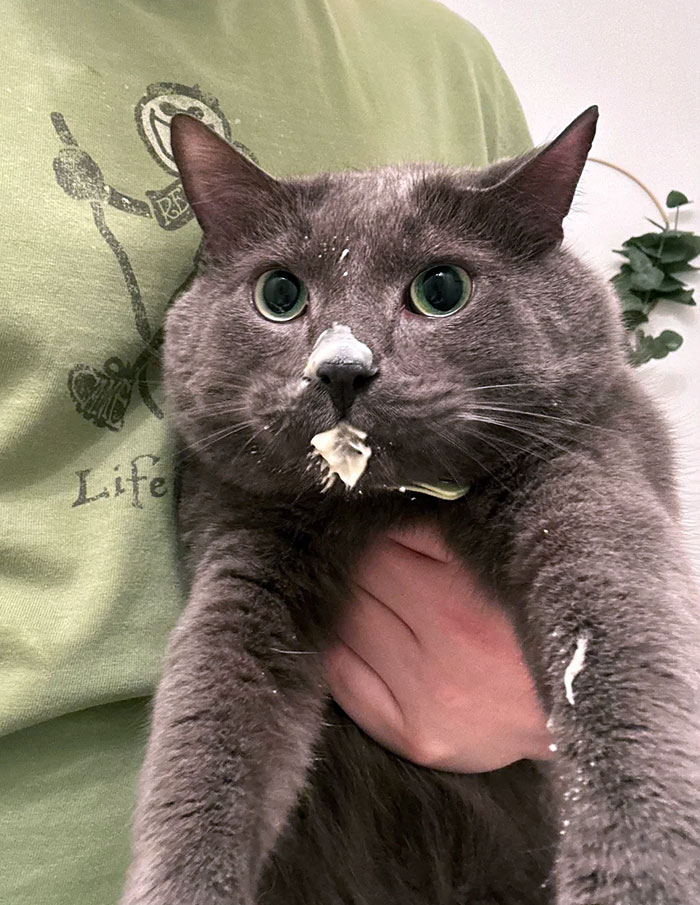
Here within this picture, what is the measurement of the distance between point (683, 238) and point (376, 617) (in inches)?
74.0

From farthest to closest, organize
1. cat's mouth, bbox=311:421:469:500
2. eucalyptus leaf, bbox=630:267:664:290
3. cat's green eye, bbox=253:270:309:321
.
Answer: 1. eucalyptus leaf, bbox=630:267:664:290
2. cat's green eye, bbox=253:270:309:321
3. cat's mouth, bbox=311:421:469:500

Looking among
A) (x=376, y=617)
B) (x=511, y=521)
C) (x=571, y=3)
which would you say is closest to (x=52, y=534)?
(x=376, y=617)

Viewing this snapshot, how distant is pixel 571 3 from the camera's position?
2.31 m

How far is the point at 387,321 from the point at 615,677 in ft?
1.26

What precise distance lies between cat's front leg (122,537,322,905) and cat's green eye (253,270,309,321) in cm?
26

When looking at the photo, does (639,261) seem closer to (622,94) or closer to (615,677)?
(622,94)

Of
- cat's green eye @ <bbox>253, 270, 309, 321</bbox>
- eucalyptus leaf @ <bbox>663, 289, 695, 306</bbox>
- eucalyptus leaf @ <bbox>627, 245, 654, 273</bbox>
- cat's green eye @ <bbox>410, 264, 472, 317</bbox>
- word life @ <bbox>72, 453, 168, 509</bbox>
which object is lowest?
eucalyptus leaf @ <bbox>663, 289, 695, 306</bbox>

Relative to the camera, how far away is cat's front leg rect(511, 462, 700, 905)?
1.95ft

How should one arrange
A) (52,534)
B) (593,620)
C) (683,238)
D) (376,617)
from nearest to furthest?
1. (593,620)
2. (52,534)
3. (376,617)
4. (683,238)

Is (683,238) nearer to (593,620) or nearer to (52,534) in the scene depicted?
(593,620)

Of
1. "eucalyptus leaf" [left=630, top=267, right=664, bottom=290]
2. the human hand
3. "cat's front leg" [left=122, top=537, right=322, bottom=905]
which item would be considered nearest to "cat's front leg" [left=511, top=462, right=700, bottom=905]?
the human hand

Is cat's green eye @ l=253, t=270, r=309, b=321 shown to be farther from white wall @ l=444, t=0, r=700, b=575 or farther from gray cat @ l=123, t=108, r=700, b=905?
white wall @ l=444, t=0, r=700, b=575

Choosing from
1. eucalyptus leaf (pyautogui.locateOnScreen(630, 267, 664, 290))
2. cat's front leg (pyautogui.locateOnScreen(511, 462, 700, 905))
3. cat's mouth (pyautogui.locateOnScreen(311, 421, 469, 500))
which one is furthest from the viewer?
eucalyptus leaf (pyautogui.locateOnScreen(630, 267, 664, 290))

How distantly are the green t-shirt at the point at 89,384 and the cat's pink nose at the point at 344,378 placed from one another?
316mm
